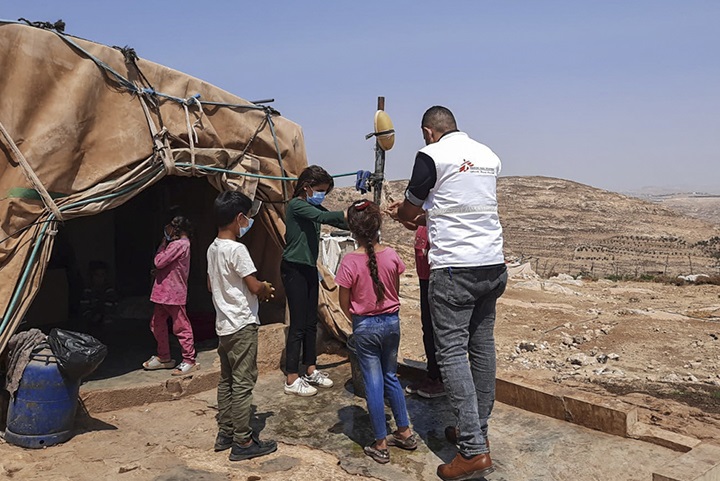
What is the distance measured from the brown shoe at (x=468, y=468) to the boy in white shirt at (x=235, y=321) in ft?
3.81

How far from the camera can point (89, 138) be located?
190 inches

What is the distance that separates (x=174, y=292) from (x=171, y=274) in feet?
0.51

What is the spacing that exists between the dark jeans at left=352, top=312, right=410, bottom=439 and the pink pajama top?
2.14m

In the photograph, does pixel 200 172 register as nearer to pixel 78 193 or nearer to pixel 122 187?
pixel 122 187

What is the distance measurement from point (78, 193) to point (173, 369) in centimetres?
175

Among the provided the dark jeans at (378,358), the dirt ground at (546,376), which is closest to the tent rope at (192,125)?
the dirt ground at (546,376)

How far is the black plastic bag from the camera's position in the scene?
4.04m

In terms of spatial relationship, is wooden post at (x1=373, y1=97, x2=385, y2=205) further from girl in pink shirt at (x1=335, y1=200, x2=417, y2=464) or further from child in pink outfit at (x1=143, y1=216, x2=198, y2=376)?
child in pink outfit at (x1=143, y1=216, x2=198, y2=376)

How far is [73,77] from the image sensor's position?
4734 millimetres

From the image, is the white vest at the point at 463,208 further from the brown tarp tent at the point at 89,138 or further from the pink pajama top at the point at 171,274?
the pink pajama top at the point at 171,274

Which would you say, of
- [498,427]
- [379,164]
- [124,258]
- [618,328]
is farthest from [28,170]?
Result: [618,328]

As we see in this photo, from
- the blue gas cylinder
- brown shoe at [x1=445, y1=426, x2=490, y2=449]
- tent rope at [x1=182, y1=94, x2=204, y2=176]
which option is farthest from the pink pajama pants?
brown shoe at [x1=445, y1=426, x2=490, y2=449]

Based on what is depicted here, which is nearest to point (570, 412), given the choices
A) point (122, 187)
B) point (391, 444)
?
point (391, 444)

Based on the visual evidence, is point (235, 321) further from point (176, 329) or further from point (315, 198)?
point (176, 329)
